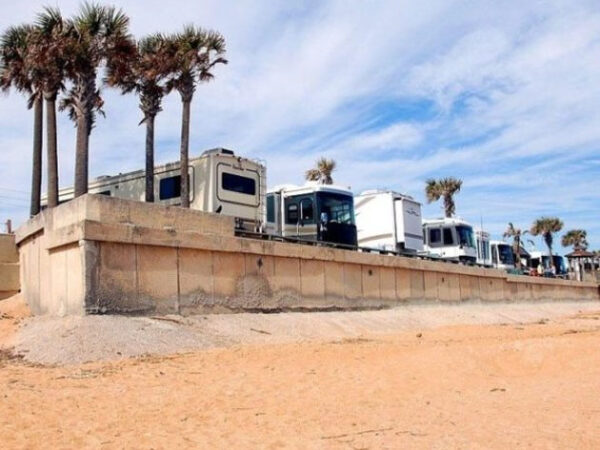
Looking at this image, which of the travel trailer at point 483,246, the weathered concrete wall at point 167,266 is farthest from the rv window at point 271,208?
the travel trailer at point 483,246

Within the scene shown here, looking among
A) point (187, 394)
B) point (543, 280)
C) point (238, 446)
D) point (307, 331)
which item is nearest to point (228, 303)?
point (307, 331)

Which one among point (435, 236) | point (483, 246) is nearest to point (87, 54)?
point (435, 236)

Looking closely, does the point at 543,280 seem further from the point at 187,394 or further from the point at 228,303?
the point at 187,394

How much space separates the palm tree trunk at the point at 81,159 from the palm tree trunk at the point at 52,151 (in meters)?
1.58

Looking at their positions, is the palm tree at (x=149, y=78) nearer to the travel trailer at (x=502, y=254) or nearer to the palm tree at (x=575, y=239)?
the travel trailer at (x=502, y=254)

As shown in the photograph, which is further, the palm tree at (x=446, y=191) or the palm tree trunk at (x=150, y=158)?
the palm tree at (x=446, y=191)


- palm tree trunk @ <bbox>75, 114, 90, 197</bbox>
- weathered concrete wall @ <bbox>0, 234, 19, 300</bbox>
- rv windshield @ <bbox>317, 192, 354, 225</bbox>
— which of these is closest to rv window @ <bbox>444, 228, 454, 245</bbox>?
rv windshield @ <bbox>317, 192, 354, 225</bbox>

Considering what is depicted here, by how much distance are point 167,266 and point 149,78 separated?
454 inches

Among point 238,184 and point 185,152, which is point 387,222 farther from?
point 185,152

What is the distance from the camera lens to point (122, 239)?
521 inches

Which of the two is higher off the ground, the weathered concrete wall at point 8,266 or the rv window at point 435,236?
the rv window at point 435,236

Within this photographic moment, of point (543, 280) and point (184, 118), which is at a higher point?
point (184, 118)

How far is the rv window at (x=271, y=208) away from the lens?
22753 mm

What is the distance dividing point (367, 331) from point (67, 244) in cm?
820
